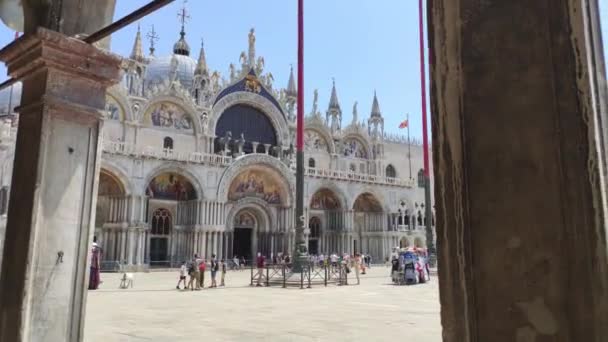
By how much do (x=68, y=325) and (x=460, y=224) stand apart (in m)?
3.66

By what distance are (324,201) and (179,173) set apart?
42.0 ft

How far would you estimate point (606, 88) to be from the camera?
158cm

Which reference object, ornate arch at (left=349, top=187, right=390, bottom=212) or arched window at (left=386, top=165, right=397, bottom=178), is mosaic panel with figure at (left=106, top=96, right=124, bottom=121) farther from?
arched window at (left=386, top=165, right=397, bottom=178)

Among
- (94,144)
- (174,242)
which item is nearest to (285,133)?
(174,242)

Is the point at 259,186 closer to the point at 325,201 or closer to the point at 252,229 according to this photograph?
the point at 252,229

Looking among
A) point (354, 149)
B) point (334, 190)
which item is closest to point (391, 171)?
point (354, 149)

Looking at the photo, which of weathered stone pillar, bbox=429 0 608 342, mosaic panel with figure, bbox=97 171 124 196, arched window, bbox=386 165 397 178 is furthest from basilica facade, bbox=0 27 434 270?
weathered stone pillar, bbox=429 0 608 342

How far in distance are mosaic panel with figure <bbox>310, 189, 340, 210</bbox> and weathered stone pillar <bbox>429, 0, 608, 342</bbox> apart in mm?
34621

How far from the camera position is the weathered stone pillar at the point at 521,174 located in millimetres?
1490

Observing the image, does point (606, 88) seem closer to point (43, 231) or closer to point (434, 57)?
point (434, 57)

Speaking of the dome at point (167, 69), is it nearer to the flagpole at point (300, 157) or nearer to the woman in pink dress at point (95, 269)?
the flagpole at point (300, 157)

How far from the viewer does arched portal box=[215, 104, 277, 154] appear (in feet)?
109

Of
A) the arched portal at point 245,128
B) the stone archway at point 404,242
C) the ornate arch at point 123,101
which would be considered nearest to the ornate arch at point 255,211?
the arched portal at point 245,128

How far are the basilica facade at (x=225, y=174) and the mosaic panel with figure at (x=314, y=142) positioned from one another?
106 millimetres
